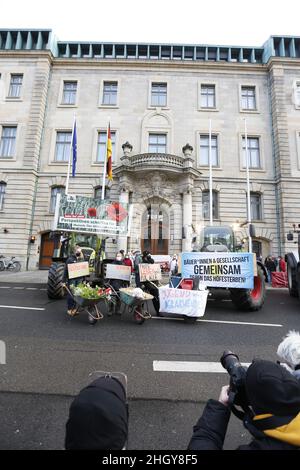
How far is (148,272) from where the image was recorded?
23.5ft

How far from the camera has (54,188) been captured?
2056cm

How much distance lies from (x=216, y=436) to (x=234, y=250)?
847cm

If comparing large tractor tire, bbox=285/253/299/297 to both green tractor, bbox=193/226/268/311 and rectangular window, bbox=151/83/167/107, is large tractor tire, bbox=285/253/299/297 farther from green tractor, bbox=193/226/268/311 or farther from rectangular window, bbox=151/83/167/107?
rectangular window, bbox=151/83/167/107

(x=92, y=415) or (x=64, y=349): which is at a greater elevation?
(x=92, y=415)

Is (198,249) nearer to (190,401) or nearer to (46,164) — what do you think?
(190,401)

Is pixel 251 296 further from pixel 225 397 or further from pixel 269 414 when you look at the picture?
pixel 269 414

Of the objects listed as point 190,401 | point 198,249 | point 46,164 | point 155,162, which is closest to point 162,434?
point 190,401

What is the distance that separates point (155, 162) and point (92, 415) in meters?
18.3

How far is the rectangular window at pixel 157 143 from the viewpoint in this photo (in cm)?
2088

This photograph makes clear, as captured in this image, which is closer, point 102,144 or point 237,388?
point 237,388

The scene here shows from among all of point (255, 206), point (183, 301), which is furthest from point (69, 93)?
point (183, 301)
